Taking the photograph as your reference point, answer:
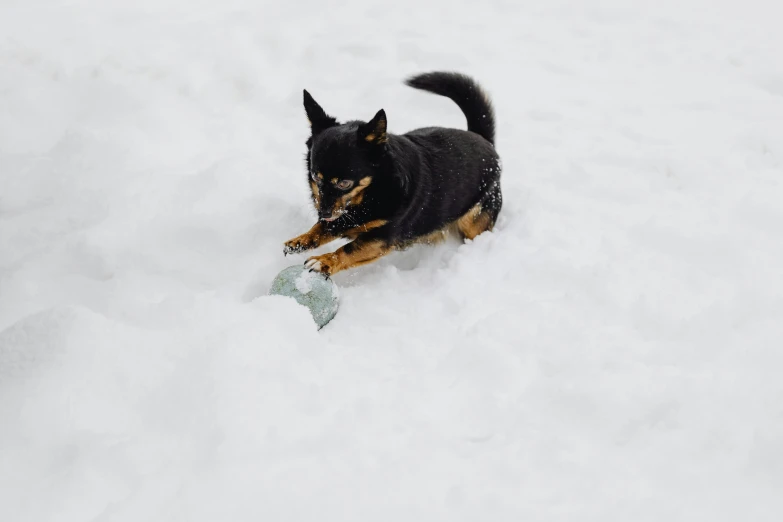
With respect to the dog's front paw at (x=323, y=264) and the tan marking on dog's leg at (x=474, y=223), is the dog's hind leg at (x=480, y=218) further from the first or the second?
the dog's front paw at (x=323, y=264)

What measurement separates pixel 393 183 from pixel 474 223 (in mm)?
679

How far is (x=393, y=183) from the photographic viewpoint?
10.3ft

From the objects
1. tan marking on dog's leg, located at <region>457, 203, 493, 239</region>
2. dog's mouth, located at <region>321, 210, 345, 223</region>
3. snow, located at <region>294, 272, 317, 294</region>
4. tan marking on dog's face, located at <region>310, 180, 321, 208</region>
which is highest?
tan marking on dog's face, located at <region>310, 180, 321, 208</region>

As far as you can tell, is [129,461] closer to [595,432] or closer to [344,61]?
[595,432]

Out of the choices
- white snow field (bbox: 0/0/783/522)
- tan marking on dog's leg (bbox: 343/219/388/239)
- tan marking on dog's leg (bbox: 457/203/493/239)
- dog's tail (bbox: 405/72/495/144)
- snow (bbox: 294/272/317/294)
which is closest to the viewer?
white snow field (bbox: 0/0/783/522)

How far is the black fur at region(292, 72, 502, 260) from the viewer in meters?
3.01

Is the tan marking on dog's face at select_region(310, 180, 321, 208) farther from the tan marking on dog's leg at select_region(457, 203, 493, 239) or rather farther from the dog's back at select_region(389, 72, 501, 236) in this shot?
the tan marking on dog's leg at select_region(457, 203, 493, 239)

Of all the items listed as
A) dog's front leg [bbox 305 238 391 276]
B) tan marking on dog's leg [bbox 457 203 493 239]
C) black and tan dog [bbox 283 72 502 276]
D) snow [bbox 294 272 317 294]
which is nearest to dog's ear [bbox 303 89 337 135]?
black and tan dog [bbox 283 72 502 276]

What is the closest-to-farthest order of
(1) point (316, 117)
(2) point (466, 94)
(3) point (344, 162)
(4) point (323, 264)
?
(3) point (344, 162), (4) point (323, 264), (1) point (316, 117), (2) point (466, 94)

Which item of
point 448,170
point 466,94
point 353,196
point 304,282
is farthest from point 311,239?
point 466,94

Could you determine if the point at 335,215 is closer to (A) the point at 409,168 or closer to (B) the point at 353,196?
(B) the point at 353,196

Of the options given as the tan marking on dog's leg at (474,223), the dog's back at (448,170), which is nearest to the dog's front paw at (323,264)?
the dog's back at (448,170)

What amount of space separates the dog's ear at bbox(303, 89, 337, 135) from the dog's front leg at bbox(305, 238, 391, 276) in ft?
2.12

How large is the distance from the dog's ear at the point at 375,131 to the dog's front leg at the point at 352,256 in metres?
0.53
